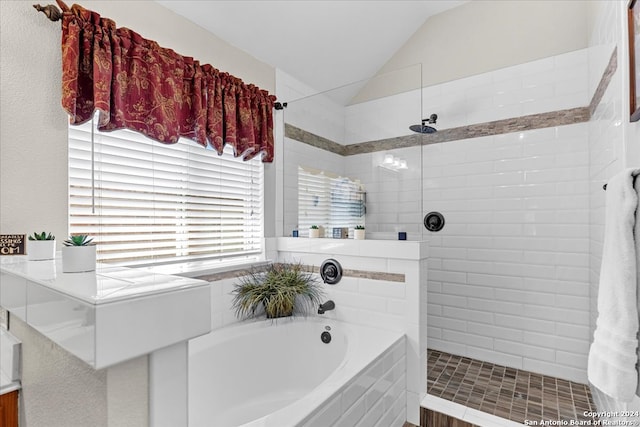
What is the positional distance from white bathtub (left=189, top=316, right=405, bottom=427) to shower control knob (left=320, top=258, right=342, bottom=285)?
278mm

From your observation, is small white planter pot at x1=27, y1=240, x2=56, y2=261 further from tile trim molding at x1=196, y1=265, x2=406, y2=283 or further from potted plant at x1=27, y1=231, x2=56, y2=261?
tile trim molding at x1=196, y1=265, x2=406, y2=283

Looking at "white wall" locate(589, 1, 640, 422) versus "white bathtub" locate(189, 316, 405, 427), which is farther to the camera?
"white bathtub" locate(189, 316, 405, 427)

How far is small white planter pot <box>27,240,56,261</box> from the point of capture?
48.7 inches

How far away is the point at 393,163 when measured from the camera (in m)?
2.34

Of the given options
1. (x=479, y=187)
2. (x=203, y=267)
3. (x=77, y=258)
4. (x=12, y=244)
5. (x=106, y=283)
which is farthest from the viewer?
(x=479, y=187)

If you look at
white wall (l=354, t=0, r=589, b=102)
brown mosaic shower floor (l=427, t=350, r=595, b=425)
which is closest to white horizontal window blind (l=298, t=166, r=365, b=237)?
white wall (l=354, t=0, r=589, b=102)

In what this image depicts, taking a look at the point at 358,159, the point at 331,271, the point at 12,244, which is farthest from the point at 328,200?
the point at 12,244

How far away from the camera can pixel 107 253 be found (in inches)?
70.6

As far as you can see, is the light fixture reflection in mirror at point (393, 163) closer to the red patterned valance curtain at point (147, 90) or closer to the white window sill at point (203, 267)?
the red patterned valance curtain at point (147, 90)

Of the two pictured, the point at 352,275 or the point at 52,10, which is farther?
the point at 352,275

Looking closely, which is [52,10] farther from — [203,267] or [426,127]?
[426,127]

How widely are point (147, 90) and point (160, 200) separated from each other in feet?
2.11

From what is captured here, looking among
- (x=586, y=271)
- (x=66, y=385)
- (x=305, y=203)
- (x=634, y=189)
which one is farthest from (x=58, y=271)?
(x=586, y=271)

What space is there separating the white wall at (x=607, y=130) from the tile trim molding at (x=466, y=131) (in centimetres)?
13
